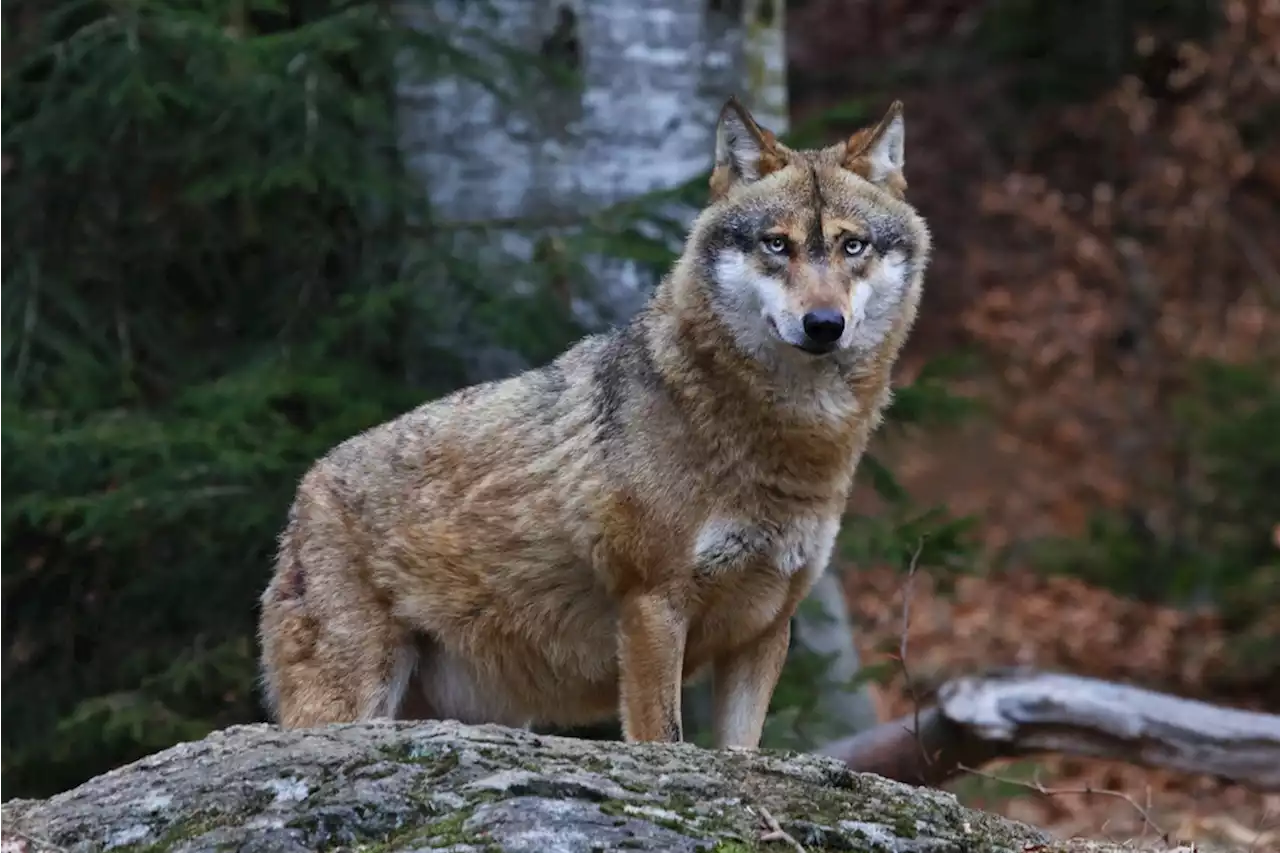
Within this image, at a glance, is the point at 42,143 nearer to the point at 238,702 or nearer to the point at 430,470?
the point at 238,702

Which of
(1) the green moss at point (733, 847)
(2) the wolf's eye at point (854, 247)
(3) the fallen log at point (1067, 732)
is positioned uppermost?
(2) the wolf's eye at point (854, 247)

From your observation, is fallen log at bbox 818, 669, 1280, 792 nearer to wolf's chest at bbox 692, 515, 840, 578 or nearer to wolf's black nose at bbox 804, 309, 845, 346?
wolf's chest at bbox 692, 515, 840, 578

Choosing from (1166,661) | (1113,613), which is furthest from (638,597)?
(1113,613)

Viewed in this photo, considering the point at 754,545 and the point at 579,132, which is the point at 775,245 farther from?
the point at 579,132

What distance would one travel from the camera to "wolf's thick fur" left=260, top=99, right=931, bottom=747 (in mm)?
5207

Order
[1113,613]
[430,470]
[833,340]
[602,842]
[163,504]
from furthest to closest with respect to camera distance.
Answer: [1113,613] < [163,504] < [430,470] < [833,340] < [602,842]

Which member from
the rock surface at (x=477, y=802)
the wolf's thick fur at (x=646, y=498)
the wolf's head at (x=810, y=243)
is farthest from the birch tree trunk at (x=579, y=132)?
the rock surface at (x=477, y=802)

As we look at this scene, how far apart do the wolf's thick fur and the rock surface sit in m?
1.62

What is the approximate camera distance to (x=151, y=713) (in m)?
7.93

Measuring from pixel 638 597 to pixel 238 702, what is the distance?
392cm

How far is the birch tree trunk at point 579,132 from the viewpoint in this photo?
895 centimetres

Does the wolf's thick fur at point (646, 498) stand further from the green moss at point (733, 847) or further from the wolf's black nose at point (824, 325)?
the green moss at point (733, 847)

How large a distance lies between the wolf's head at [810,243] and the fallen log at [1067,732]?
234 cm

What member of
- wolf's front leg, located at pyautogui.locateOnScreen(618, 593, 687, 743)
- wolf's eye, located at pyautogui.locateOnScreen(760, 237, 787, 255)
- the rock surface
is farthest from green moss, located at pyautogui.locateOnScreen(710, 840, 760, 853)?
wolf's eye, located at pyautogui.locateOnScreen(760, 237, 787, 255)
